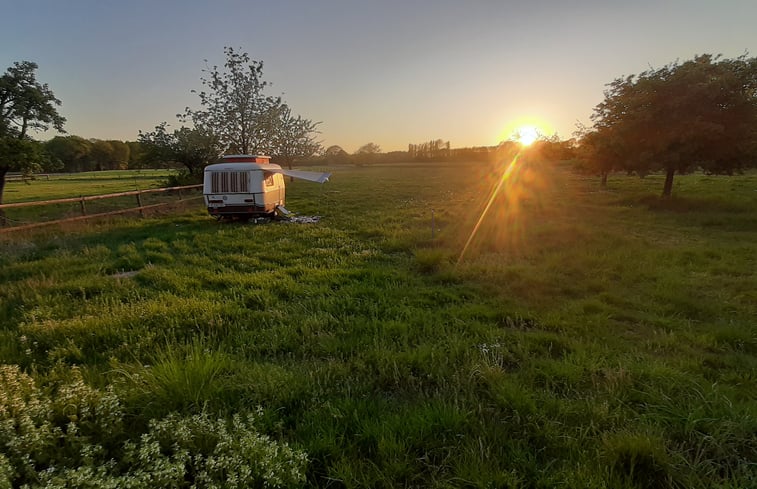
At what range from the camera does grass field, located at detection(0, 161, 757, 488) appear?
7.59 feet

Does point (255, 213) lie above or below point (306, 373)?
above

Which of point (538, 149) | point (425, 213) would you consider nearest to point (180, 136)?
point (425, 213)

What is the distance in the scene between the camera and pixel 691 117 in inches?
568

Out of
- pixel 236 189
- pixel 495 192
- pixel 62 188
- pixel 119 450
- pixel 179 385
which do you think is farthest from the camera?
pixel 62 188

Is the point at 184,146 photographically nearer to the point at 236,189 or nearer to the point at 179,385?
the point at 236,189

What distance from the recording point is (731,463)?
239 centimetres

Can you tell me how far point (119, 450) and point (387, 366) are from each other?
7.67 ft

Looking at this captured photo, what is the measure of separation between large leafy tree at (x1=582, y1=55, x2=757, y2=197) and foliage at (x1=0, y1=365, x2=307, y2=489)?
64.0 ft

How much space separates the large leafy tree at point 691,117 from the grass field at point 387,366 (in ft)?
29.3

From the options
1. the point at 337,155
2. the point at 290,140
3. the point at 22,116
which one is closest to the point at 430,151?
the point at 337,155

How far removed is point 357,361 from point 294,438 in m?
1.25

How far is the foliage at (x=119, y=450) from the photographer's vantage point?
200cm

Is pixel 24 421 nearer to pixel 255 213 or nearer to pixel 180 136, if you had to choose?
pixel 255 213

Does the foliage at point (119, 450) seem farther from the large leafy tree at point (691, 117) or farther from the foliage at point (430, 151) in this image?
the foliage at point (430, 151)
